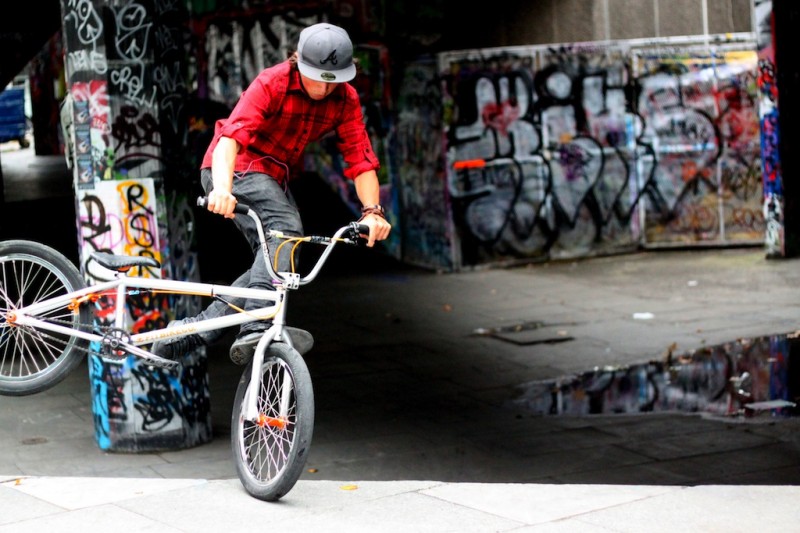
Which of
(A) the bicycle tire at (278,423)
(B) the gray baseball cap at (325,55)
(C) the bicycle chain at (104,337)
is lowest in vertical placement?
(A) the bicycle tire at (278,423)

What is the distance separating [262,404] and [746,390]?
467 cm

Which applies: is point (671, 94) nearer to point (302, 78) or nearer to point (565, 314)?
point (565, 314)

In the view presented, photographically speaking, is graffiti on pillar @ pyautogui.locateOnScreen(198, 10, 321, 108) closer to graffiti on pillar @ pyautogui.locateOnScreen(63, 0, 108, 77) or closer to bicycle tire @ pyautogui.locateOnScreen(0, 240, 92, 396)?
graffiti on pillar @ pyautogui.locateOnScreen(63, 0, 108, 77)

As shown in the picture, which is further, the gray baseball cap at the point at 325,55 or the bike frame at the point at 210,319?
the bike frame at the point at 210,319

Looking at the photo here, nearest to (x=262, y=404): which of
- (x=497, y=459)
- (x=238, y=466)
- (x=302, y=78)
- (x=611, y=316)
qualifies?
(x=238, y=466)

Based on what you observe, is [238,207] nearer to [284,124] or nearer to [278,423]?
[284,124]

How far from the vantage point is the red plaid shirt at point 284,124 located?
220 inches

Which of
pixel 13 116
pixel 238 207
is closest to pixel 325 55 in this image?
pixel 238 207

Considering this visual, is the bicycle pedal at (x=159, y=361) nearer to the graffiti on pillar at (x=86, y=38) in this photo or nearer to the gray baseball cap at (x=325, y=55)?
the gray baseball cap at (x=325, y=55)

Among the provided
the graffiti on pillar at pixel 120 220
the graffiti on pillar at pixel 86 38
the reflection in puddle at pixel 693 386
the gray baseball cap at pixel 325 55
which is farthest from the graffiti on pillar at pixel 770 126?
the gray baseball cap at pixel 325 55

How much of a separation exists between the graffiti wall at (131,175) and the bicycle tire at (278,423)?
2.13 m

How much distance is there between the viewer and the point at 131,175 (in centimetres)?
791

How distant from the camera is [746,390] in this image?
9172 millimetres

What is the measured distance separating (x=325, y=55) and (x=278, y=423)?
1.67 metres
